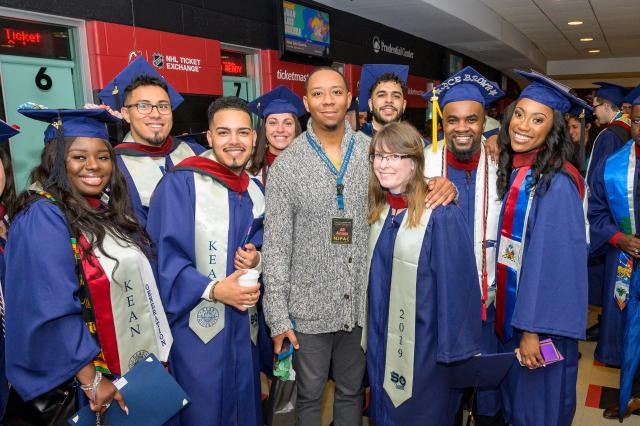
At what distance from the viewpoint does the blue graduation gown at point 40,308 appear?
5.47 feet

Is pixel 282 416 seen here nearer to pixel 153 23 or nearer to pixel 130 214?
pixel 130 214

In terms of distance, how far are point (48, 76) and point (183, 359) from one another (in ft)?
9.78

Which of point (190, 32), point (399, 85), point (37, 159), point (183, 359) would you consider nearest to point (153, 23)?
point (190, 32)

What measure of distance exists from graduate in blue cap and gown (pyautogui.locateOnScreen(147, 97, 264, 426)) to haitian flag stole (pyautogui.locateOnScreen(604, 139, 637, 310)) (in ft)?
7.16

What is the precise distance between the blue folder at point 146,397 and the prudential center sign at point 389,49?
762 centimetres

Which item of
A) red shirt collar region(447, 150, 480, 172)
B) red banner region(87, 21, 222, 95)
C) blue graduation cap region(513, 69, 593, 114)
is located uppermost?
red banner region(87, 21, 222, 95)

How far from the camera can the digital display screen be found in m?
6.12

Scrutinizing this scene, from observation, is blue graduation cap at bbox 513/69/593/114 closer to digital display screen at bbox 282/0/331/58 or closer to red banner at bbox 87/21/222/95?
red banner at bbox 87/21/222/95

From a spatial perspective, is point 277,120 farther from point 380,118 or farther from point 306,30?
point 306,30

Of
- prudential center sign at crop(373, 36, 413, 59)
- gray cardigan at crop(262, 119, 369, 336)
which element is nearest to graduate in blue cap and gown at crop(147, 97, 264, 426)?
gray cardigan at crop(262, 119, 369, 336)

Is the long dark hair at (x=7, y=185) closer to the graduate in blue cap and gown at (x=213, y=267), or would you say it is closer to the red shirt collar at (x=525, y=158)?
the graduate in blue cap and gown at (x=213, y=267)

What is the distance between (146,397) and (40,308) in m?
0.50

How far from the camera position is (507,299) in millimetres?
2291

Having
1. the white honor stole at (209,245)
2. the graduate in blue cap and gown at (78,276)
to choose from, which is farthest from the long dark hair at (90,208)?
the white honor stole at (209,245)
